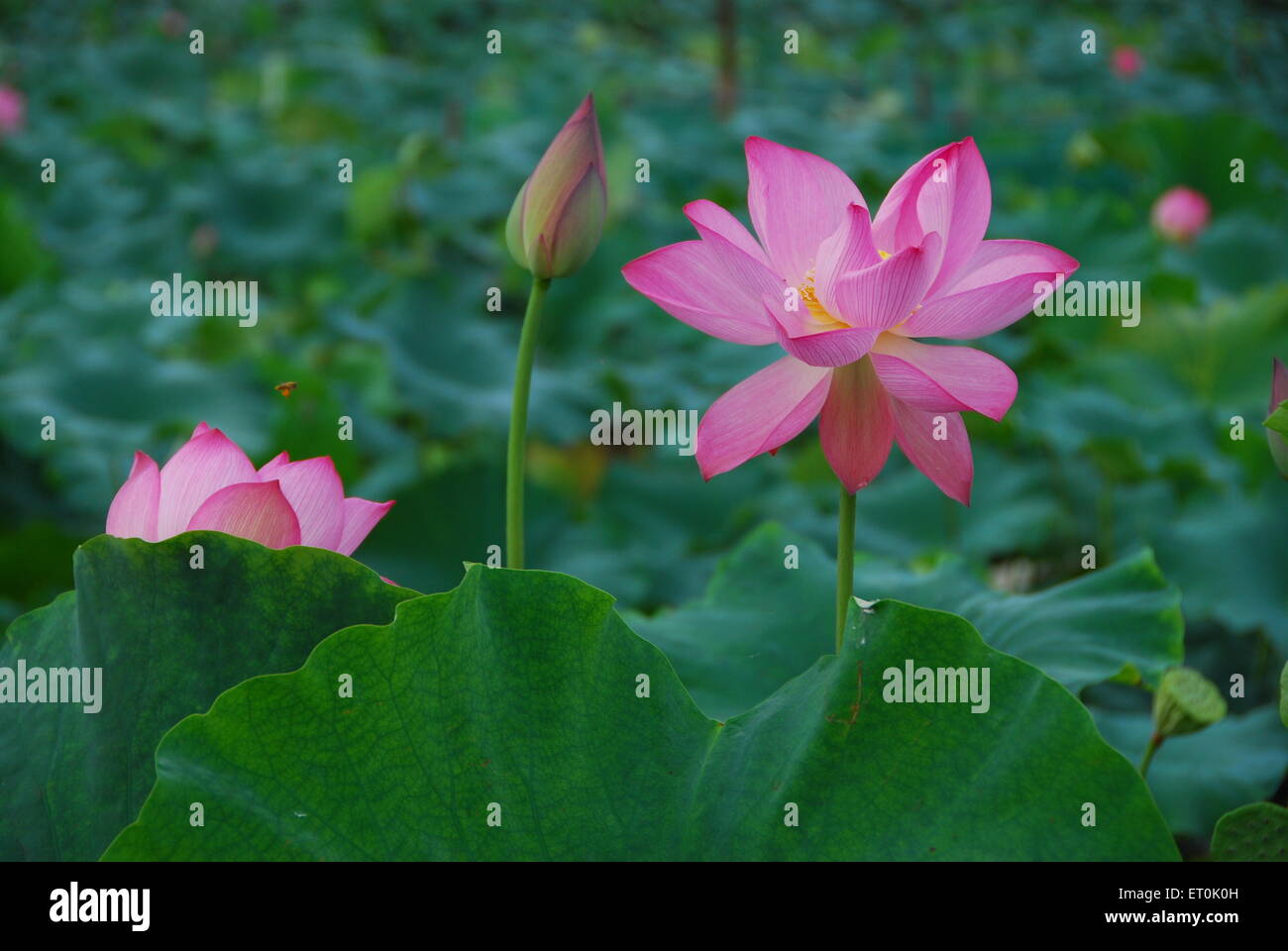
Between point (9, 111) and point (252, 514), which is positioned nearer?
point (252, 514)

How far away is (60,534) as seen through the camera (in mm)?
1242

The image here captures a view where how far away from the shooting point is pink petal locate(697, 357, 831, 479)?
1.65 ft

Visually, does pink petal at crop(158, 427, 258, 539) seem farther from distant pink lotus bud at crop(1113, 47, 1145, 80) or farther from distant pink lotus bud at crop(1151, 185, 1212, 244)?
distant pink lotus bud at crop(1113, 47, 1145, 80)

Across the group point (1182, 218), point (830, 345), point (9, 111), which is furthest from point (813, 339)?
point (9, 111)

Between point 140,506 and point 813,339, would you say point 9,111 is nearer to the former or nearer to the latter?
point 140,506

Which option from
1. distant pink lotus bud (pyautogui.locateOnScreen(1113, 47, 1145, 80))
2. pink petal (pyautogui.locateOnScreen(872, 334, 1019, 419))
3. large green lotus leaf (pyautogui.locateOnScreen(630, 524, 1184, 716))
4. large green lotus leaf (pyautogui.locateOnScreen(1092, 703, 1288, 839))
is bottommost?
large green lotus leaf (pyautogui.locateOnScreen(1092, 703, 1288, 839))

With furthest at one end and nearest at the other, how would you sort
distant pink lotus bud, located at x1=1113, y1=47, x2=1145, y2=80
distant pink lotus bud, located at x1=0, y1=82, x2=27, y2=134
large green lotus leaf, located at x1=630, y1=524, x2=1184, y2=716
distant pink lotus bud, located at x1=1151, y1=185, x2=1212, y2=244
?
distant pink lotus bud, located at x1=1113, y1=47, x2=1145, y2=80
distant pink lotus bud, located at x1=0, y1=82, x2=27, y2=134
distant pink lotus bud, located at x1=1151, y1=185, x2=1212, y2=244
large green lotus leaf, located at x1=630, y1=524, x2=1184, y2=716

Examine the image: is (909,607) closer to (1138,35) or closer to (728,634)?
(728,634)

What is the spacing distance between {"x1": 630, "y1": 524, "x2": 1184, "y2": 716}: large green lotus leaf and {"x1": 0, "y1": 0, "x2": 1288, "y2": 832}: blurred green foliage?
1.49 feet

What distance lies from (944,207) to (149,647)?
0.37m

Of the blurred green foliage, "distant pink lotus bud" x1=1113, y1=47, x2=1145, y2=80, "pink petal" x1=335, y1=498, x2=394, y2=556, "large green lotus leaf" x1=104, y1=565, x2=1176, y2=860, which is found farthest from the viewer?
"distant pink lotus bud" x1=1113, y1=47, x2=1145, y2=80

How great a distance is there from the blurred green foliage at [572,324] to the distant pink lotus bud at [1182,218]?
55 mm

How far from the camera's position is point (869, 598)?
2.32ft

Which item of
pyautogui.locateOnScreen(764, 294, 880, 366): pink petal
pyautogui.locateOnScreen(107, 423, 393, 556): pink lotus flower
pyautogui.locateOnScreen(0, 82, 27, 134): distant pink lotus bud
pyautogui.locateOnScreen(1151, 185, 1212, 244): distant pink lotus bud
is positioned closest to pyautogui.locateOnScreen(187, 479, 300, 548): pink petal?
pyautogui.locateOnScreen(107, 423, 393, 556): pink lotus flower
